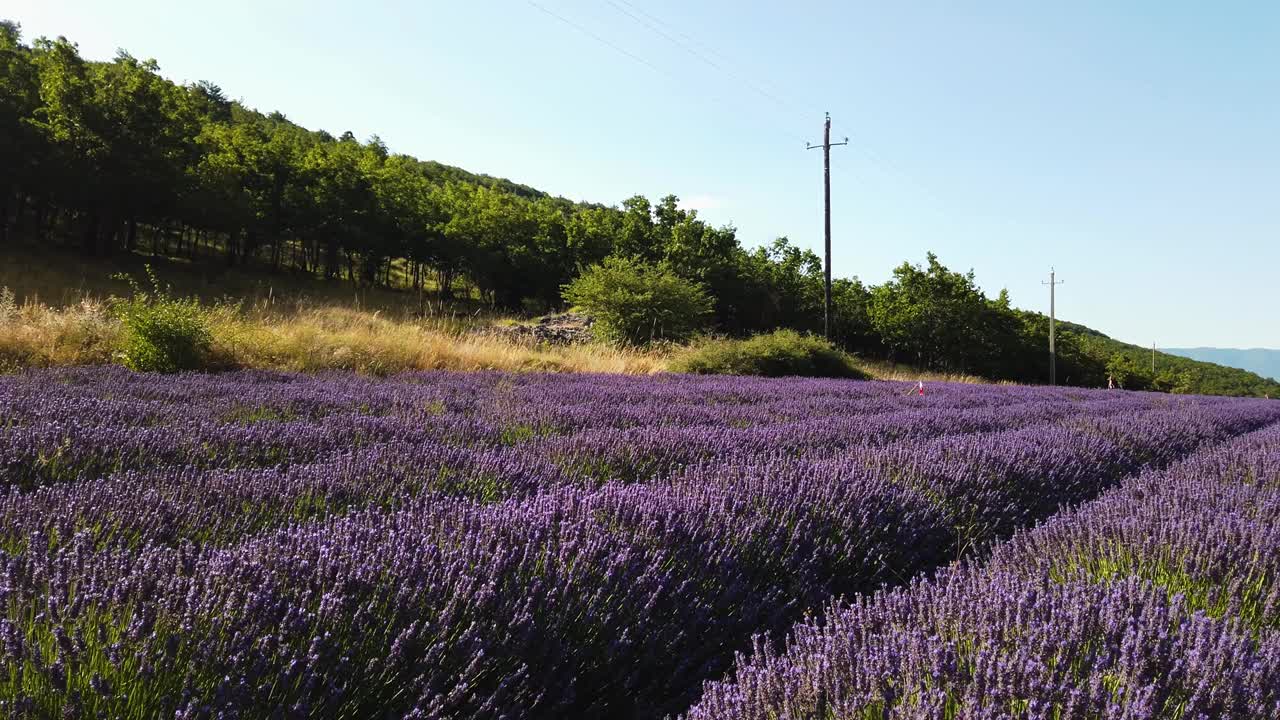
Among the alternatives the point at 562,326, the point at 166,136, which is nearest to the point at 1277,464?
the point at 562,326

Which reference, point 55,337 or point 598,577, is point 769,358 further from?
point 598,577

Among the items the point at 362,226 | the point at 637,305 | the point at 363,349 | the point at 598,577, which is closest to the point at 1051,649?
the point at 598,577

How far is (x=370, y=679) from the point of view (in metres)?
1.28

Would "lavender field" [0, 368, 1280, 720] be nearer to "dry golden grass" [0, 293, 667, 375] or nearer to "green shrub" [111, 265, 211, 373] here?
"green shrub" [111, 265, 211, 373]

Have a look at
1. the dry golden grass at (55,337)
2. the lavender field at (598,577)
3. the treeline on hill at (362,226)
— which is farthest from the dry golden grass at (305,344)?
the treeline on hill at (362,226)

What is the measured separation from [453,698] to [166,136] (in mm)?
34011

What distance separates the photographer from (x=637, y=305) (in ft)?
58.4

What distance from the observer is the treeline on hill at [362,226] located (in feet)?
83.9

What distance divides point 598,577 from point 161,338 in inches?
271

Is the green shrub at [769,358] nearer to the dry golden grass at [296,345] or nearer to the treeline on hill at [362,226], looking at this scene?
the dry golden grass at [296,345]

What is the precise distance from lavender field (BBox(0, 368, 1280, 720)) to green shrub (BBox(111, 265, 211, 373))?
3092 mm

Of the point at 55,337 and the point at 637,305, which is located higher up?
the point at 637,305

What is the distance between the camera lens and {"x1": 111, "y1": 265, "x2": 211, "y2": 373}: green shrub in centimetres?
662

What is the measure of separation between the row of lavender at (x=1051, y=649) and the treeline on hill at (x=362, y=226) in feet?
82.7
